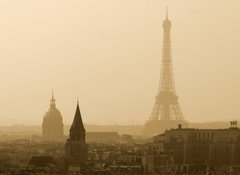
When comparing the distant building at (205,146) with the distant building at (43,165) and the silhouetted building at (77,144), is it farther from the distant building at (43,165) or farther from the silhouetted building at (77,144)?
the distant building at (43,165)

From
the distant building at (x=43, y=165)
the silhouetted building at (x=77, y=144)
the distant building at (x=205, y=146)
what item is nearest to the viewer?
the distant building at (x=43, y=165)

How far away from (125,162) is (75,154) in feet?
19.5

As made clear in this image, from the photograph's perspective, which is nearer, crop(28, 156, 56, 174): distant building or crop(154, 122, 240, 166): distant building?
crop(28, 156, 56, 174): distant building

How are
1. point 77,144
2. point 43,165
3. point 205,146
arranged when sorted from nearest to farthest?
point 43,165, point 77,144, point 205,146

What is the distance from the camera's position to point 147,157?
125000 mm

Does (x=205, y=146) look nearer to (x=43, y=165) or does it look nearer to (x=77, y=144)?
(x=77, y=144)

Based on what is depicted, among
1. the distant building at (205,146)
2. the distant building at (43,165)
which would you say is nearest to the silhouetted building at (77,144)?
the distant building at (43,165)

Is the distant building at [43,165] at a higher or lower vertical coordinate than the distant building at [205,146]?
lower

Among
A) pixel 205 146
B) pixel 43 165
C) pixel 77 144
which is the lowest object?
pixel 43 165

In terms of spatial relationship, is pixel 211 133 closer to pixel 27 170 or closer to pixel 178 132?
pixel 178 132

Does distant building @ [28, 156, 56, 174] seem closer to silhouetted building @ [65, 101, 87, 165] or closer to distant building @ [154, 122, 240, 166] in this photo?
silhouetted building @ [65, 101, 87, 165]

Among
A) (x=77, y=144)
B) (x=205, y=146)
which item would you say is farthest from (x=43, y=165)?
(x=205, y=146)

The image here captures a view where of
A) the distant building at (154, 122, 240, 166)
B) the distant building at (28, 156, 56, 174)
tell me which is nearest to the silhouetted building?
the distant building at (28, 156, 56, 174)

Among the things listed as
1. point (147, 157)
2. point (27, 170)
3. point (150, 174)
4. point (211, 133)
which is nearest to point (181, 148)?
point (211, 133)
